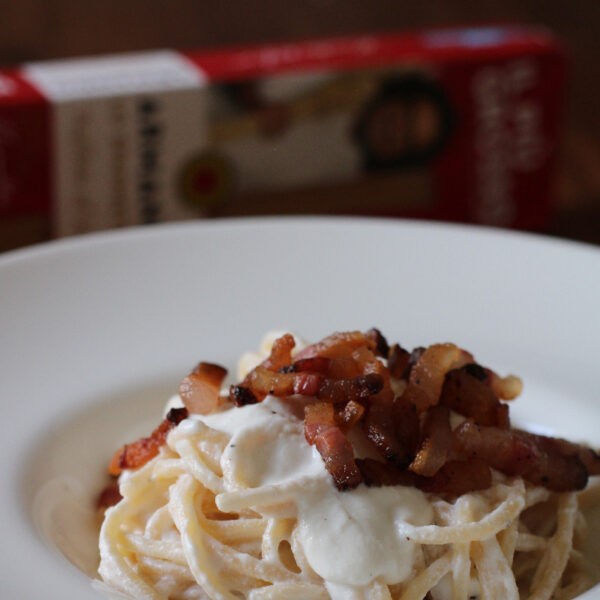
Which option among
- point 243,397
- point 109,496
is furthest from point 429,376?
point 109,496

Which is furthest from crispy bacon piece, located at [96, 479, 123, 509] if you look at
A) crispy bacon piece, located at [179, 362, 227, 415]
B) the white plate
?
crispy bacon piece, located at [179, 362, 227, 415]

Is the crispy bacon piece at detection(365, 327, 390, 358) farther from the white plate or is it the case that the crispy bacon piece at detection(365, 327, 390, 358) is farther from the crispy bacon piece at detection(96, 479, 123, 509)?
the crispy bacon piece at detection(96, 479, 123, 509)

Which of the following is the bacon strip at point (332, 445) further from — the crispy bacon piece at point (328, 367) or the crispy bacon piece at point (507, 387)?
the crispy bacon piece at point (507, 387)

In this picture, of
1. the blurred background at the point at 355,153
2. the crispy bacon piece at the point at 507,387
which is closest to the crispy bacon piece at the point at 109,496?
the crispy bacon piece at the point at 507,387

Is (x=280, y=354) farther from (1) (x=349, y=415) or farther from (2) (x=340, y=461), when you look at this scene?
(2) (x=340, y=461)

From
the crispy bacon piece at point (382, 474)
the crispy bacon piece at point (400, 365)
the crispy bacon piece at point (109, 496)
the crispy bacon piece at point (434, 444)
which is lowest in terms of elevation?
the crispy bacon piece at point (109, 496)

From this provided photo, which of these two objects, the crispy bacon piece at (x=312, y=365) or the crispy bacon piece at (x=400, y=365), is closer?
the crispy bacon piece at (x=312, y=365)
